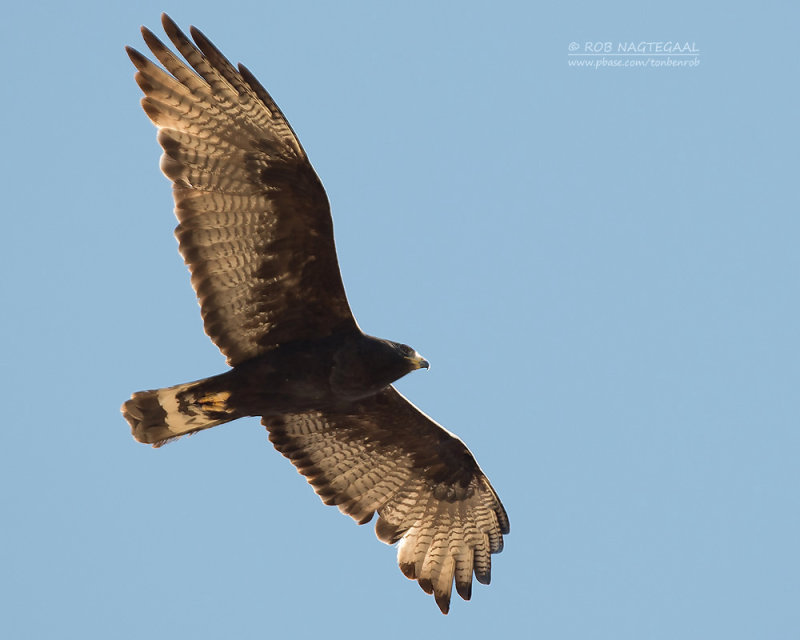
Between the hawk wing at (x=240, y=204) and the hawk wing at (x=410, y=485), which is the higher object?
the hawk wing at (x=240, y=204)

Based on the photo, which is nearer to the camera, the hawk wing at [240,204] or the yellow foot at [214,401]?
the hawk wing at [240,204]

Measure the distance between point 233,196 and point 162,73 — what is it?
3.90 ft

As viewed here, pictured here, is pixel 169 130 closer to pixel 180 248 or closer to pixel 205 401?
pixel 180 248

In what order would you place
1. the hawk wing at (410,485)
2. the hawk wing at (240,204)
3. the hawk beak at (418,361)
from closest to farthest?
the hawk wing at (240,204) < the hawk beak at (418,361) < the hawk wing at (410,485)

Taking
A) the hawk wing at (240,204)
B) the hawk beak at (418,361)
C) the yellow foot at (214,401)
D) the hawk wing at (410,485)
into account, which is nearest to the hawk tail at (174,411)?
the yellow foot at (214,401)

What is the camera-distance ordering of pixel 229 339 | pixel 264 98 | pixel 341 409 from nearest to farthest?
1. pixel 264 98
2. pixel 229 339
3. pixel 341 409

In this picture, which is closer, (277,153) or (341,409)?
(277,153)

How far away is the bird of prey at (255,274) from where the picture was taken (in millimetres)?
10273

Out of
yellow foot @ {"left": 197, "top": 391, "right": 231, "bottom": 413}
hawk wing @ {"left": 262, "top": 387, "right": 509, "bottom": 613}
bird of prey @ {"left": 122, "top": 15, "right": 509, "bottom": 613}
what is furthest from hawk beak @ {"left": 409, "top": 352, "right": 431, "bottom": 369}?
yellow foot @ {"left": 197, "top": 391, "right": 231, "bottom": 413}

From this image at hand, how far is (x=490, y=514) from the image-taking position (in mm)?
12406

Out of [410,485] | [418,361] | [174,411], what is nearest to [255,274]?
[174,411]

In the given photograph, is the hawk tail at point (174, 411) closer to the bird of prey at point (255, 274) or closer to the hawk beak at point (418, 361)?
the bird of prey at point (255, 274)

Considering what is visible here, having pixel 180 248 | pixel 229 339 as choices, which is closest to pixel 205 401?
pixel 229 339

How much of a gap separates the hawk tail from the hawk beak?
1.67 metres
